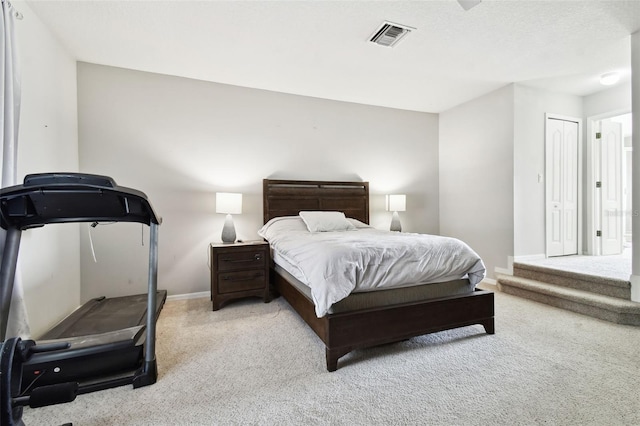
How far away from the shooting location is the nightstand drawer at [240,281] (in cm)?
298

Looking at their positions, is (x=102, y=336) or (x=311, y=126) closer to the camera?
(x=102, y=336)

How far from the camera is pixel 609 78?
344cm

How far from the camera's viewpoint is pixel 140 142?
3.22 m

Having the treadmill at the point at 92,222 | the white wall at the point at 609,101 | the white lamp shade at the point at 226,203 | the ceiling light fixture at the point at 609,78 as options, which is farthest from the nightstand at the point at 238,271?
the white wall at the point at 609,101

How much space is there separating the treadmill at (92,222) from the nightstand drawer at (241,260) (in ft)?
3.65

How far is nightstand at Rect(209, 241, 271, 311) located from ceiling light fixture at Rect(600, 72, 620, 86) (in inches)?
185

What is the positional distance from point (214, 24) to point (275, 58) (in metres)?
0.71

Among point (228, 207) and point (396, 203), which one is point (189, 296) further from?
point (396, 203)

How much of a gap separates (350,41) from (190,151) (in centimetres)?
225

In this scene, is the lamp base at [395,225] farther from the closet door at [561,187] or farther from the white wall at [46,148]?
the white wall at [46,148]

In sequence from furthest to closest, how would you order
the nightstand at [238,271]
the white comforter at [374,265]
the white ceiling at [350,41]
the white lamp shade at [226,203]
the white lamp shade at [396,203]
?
the white lamp shade at [396,203], the white lamp shade at [226,203], the nightstand at [238,271], the white ceiling at [350,41], the white comforter at [374,265]

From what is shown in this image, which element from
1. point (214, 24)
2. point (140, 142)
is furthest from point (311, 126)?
point (140, 142)

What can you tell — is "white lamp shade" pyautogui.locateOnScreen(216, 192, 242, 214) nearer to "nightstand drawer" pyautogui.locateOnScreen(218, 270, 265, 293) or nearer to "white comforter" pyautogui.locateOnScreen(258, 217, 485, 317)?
"nightstand drawer" pyautogui.locateOnScreen(218, 270, 265, 293)

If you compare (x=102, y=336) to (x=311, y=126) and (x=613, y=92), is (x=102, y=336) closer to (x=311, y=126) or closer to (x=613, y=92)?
(x=311, y=126)
